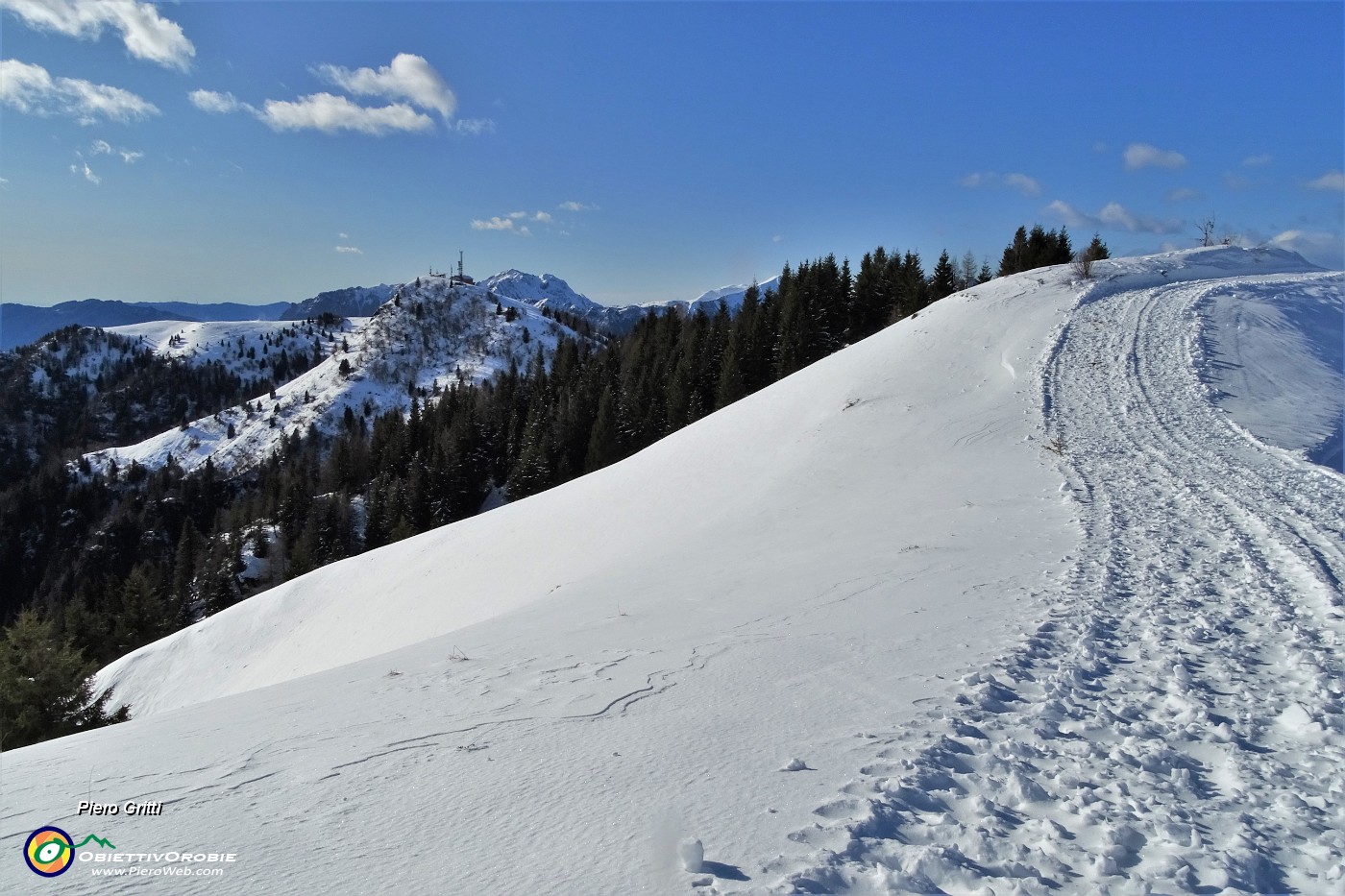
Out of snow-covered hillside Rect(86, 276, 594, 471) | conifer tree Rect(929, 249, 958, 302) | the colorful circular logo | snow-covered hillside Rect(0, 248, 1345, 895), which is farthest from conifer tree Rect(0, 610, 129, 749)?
snow-covered hillside Rect(86, 276, 594, 471)

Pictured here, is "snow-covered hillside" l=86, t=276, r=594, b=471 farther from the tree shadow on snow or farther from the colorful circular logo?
the tree shadow on snow

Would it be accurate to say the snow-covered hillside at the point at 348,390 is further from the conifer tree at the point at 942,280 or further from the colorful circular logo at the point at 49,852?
the colorful circular logo at the point at 49,852

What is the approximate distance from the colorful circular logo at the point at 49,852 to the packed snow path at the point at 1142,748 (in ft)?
13.4

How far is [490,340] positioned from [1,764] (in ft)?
650

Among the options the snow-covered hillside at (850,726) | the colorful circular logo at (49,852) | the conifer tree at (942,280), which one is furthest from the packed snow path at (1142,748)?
the conifer tree at (942,280)

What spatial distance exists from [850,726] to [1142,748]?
2078mm

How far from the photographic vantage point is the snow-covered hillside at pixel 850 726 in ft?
11.4

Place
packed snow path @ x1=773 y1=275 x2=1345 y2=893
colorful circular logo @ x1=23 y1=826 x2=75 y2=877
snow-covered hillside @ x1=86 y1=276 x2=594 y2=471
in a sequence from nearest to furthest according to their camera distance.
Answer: packed snow path @ x1=773 y1=275 x2=1345 y2=893 → colorful circular logo @ x1=23 y1=826 x2=75 y2=877 → snow-covered hillside @ x1=86 y1=276 x2=594 y2=471

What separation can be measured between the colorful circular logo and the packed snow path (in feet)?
13.4

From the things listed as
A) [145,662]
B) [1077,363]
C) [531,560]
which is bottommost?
[145,662]

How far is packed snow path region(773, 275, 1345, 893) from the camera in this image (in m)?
3.45

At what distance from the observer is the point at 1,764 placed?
5484 millimetres

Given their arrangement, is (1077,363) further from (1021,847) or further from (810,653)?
(1021,847)

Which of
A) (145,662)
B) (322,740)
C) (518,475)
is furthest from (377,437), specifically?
(322,740)
